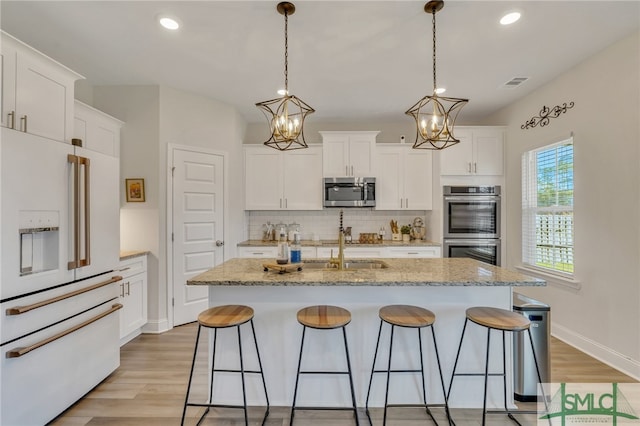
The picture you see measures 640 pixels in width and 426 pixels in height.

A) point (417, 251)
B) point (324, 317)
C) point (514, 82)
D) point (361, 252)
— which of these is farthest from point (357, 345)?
point (514, 82)

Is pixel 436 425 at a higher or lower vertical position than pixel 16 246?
lower

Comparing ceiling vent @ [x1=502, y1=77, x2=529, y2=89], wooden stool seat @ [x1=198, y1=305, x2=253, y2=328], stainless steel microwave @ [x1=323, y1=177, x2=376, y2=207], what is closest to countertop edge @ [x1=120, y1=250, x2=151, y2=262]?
wooden stool seat @ [x1=198, y1=305, x2=253, y2=328]

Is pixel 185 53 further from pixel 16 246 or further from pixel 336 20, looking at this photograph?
pixel 16 246

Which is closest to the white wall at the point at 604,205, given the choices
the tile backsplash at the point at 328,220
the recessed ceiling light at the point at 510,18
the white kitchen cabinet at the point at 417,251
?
the recessed ceiling light at the point at 510,18

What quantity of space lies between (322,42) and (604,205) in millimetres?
2919

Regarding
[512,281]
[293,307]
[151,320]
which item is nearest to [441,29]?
[512,281]

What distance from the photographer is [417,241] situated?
4.30 metres

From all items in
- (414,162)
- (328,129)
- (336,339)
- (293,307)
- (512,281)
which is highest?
(328,129)

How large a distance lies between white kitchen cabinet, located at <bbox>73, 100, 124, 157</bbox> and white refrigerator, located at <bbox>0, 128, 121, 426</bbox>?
2.72ft

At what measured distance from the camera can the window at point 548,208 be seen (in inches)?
123

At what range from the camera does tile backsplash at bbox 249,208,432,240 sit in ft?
15.2

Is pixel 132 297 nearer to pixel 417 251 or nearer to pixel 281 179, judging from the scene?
pixel 281 179

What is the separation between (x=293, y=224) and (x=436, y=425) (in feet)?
10.6

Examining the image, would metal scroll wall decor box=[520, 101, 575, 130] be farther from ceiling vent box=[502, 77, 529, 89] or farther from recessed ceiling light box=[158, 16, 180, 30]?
recessed ceiling light box=[158, 16, 180, 30]
